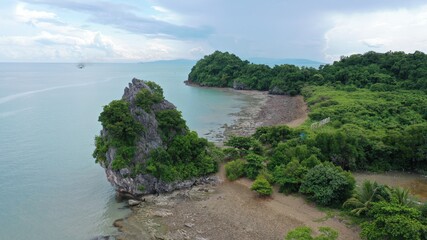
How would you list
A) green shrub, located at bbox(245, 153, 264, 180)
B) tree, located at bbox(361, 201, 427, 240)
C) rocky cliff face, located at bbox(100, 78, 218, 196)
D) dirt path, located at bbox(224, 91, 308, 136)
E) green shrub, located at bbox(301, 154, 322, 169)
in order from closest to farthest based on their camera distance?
tree, located at bbox(361, 201, 427, 240), green shrub, located at bbox(301, 154, 322, 169), rocky cliff face, located at bbox(100, 78, 218, 196), green shrub, located at bbox(245, 153, 264, 180), dirt path, located at bbox(224, 91, 308, 136)

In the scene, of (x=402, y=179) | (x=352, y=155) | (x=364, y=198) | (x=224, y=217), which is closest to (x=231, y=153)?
(x=224, y=217)

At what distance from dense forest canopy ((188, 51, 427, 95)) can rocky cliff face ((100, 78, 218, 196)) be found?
5983 cm

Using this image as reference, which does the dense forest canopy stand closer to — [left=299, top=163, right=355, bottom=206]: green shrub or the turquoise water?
the turquoise water

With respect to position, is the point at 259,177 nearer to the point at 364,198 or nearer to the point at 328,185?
the point at 328,185

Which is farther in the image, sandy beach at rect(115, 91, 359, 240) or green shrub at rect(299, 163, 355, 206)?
green shrub at rect(299, 163, 355, 206)

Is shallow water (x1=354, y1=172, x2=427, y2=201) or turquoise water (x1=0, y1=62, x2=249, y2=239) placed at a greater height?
shallow water (x1=354, y1=172, x2=427, y2=201)

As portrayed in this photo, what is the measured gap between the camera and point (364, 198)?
24219mm

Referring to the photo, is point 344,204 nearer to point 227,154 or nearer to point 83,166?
point 227,154

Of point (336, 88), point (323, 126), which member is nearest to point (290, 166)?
point (323, 126)

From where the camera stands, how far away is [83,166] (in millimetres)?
39219

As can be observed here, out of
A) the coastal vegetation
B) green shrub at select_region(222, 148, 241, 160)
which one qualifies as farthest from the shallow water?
green shrub at select_region(222, 148, 241, 160)

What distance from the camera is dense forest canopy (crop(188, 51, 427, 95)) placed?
3157 inches

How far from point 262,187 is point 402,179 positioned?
47.8 ft

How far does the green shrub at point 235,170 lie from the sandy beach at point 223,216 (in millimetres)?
609
